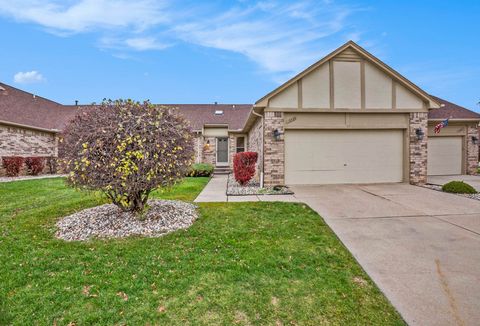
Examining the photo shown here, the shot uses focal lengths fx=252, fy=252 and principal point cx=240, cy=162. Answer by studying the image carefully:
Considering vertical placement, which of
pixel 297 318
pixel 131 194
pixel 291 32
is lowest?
pixel 297 318

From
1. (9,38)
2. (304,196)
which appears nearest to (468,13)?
(304,196)

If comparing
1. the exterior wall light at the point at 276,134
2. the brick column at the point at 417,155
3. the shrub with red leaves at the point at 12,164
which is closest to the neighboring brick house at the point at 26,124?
the shrub with red leaves at the point at 12,164

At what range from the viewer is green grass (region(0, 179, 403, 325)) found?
2418 millimetres

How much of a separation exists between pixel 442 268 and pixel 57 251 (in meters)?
5.36

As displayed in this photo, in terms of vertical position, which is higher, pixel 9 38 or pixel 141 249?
pixel 9 38

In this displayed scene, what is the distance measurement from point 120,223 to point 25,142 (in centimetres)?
1429

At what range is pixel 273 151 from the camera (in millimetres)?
9383

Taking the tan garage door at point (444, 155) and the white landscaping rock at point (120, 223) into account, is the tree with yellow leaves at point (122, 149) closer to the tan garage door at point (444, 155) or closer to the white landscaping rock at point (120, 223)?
the white landscaping rock at point (120, 223)

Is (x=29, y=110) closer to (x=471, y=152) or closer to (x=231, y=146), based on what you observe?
(x=231, y=146)

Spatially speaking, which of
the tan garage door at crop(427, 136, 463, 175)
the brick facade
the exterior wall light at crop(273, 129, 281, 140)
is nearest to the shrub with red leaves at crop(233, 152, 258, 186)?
the exterior wall light at crop(273, 129, 281, 140)

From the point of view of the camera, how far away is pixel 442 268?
3275 millimetres

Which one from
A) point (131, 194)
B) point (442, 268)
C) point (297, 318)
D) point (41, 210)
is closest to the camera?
point (297, 318)

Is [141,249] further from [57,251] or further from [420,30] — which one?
[420,30]

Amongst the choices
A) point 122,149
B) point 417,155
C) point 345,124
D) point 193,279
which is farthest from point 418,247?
point 417,155
